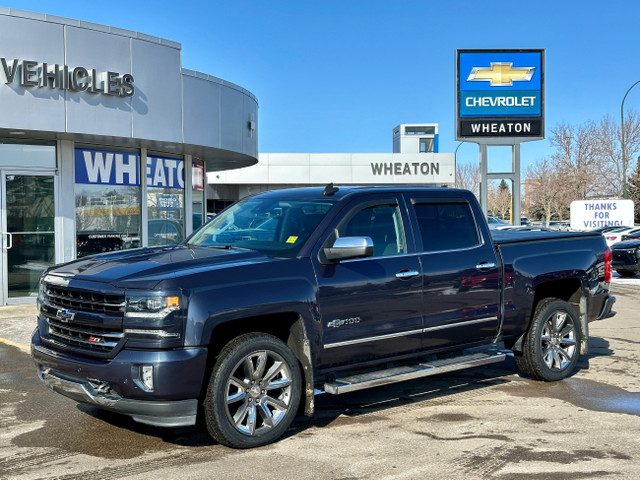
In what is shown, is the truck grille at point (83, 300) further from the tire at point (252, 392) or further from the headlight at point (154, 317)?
the tire at point (252, 392)

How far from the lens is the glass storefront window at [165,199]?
1473cm

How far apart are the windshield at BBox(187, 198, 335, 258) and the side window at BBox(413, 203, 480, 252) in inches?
35.9

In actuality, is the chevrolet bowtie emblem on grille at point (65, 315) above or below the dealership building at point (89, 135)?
below

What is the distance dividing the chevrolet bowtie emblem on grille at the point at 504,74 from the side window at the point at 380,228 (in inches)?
694

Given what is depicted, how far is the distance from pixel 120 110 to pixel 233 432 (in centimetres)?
902

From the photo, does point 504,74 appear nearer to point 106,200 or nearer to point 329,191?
point 106,200

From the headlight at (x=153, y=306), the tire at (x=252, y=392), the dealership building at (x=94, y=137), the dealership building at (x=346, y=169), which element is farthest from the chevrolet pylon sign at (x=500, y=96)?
the dealership building at (x=346, y=169)

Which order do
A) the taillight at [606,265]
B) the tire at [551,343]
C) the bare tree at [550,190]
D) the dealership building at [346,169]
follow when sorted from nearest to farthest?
the tire at [551,343] < the taillight at [606,265] < the dealership building at [346,169] < the bare tree at [550,190]

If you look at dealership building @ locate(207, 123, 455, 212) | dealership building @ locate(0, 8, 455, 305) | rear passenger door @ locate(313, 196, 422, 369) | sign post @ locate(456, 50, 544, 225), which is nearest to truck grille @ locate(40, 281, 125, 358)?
rear passenger door @ locate(313, 196, 422, 369)

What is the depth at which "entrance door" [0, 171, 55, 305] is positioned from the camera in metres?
12.7

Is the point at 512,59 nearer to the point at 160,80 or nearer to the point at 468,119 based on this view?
the point at 468,119

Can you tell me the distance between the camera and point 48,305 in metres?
5.39

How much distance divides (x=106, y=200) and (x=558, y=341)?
9.36 metres

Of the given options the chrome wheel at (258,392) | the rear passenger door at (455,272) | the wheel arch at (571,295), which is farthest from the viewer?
the wheel arch at (571,295)
